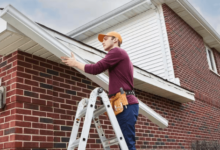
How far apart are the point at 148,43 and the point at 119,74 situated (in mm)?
6089

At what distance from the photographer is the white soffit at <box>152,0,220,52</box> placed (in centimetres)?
875

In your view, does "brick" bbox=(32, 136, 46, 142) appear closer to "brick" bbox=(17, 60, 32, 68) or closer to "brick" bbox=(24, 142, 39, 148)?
"brick" bbox=(24, 142, 39, 148)

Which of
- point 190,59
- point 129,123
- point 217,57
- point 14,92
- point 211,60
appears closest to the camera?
point 129,123

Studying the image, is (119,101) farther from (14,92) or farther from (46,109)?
(14,92)

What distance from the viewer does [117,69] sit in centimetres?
285

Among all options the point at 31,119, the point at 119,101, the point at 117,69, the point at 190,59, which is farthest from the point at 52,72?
the point at 190,59

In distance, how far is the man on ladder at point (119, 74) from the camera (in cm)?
263

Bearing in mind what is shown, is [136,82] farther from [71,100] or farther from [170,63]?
[170,63]

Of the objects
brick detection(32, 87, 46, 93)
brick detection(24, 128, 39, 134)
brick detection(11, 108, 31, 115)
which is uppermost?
brick detection(32, 87, 46, 93)

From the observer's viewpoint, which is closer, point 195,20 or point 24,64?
point 24,64

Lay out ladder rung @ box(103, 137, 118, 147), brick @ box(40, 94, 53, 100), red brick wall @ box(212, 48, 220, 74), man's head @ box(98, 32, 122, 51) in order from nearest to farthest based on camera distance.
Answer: ladder rung @ box(103, 137, 118, 147)
man's head @ box(98, 32, 122, 51)
brick @ box(40, 94, 53, 100)
red brick wall @ box(212, 48, 220, 74)

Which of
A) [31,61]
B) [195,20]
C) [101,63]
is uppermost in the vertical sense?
[195,20]

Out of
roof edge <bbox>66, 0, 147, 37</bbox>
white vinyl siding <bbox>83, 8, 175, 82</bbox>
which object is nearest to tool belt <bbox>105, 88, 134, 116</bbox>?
white vinyl siding <bbox>83, 8, 175, 82</bbox>

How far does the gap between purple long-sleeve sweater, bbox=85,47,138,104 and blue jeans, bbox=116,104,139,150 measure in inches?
4.1
